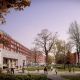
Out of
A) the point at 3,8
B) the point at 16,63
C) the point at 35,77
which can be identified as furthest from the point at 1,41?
the point at 16,63

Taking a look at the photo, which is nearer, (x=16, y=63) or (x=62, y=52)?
(x=62, y=52)

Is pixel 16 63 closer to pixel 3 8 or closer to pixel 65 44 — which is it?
pixel 65 44

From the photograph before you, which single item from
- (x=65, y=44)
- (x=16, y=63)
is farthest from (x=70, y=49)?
(x=16, y=63)

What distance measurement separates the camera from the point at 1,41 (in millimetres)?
17797

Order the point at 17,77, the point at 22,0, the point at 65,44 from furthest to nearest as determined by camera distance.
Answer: the point at 65,44, the point at 17,77, the point at 22,0

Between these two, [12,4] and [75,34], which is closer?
[12,4]

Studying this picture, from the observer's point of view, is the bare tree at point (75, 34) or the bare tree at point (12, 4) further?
the bare tree at point (75, 34)

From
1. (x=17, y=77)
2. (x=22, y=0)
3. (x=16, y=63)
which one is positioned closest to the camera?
(x=22, y=0)

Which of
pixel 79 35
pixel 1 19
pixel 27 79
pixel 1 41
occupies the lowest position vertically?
pixel 27 79

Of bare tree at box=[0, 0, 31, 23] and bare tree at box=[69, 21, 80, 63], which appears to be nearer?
bare tree at box=[0, 0, 31, 23]

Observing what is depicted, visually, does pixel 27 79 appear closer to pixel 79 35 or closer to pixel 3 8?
pixel 3 8

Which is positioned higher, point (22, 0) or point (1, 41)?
point (22, 0)

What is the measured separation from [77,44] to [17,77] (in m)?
50.4

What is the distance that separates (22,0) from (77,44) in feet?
174
